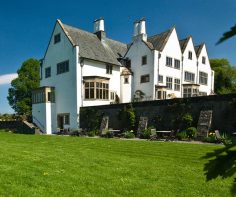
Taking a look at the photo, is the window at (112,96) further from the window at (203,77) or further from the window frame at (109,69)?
the window at (203,77)

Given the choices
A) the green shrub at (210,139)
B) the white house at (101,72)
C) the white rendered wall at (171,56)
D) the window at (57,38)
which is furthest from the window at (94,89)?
the green shrub at (210,139)

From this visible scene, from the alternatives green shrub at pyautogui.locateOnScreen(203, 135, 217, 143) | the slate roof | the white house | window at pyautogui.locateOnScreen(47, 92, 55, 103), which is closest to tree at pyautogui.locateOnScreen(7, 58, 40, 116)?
the white house

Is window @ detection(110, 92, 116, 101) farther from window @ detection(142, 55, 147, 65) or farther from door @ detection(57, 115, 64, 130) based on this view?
door @ detection(57, 115, 64, 130)

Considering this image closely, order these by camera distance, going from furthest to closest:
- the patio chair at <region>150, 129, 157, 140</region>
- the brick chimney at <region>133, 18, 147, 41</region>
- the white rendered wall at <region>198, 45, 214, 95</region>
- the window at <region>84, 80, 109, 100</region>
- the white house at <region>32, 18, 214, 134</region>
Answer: the white rendered wall at <region>198, 45, 214, 95</region>, the brick chimney at <region>133, 18, 147, 41</region>, the white house at <region>32, 18, 214, 134</region>, the window at <region>84, 80, 109, 100</region>, the patio chair at <region>150, 129, 157, 140</region>

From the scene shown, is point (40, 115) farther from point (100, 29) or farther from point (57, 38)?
point (100, 29)

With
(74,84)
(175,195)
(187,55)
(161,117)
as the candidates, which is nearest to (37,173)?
(175,195)

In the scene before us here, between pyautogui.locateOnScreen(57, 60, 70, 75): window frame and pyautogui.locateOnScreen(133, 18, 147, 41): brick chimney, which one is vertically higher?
pyautogui.locateOnScreen(133, 18, 147, 41): brick chimney

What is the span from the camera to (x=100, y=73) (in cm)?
3456

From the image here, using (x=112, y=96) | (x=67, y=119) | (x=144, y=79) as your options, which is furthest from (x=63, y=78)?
(x=144, y=79)

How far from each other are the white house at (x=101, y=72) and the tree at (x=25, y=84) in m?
17.4

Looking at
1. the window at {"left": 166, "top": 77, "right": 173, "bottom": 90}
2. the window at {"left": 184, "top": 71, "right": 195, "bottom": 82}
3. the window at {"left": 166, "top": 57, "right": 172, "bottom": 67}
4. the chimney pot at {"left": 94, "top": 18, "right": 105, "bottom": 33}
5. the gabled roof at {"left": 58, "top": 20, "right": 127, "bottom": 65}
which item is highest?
the chimney pot at {"left": 94, "top": 18, "right": 105, "bottom": 33}

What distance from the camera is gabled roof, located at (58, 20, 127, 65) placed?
111ft

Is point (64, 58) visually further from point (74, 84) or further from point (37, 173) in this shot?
point (37, 173)

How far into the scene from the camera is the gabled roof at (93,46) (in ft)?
111
